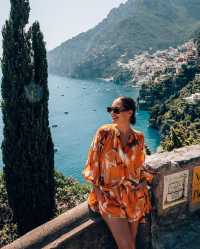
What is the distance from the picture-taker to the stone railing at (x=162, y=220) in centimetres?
397

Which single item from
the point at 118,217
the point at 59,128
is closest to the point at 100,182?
the point at 118,217

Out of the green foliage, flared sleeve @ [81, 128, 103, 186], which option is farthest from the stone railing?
the green foliage

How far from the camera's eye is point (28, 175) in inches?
514

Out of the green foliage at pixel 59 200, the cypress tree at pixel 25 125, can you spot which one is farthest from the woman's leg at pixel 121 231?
the cypress tree at pixel 25 125

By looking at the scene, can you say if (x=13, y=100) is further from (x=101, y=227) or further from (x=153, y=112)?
(x=153, y=112)

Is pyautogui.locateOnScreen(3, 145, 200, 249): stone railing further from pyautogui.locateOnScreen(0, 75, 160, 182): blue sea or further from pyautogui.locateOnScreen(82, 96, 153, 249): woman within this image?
pyautogui.locateOnScreen(0, 75, 160, 182): blue sea

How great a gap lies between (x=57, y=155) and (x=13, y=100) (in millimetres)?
49433

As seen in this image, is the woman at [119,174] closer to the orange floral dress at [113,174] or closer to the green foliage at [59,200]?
the orange floral dress at [113,174]

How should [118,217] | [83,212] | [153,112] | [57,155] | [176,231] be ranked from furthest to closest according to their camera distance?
[153,112] → [57,155] → [176,231] → [83,212] → [118,217]

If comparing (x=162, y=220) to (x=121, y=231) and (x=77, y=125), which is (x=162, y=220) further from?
(x=77, y=125)

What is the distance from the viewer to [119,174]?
387 cm

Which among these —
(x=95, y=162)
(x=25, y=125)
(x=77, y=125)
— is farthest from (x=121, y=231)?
(x=77, y=125)

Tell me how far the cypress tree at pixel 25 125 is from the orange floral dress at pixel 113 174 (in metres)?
9.16

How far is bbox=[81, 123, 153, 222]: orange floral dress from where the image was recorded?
3.81 m
